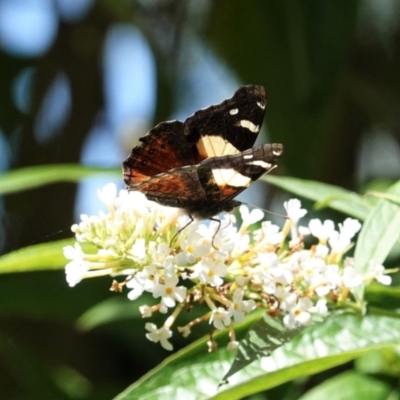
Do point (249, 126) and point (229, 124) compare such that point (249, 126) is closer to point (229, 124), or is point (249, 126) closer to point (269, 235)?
point (229, 124)

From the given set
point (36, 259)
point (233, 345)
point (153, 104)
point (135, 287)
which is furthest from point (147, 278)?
point (153, 104)

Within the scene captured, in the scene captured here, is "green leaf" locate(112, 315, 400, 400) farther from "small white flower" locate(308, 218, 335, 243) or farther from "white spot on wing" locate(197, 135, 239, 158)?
"white spot on wing" locate(197, 135, 239, 158)

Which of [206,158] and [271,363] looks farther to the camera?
[206,158]

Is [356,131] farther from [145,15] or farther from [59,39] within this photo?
[59,39]

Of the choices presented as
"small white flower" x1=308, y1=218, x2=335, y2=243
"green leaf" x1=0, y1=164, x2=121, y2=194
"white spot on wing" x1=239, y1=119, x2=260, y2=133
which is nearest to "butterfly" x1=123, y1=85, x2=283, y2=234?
"white spot on wing" x1=239, y1=119, x2=260, y2=133

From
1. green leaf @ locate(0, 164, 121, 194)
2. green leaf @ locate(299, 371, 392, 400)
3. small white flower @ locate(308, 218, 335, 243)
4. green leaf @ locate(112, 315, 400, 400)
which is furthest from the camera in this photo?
green leaf @ locate(0, 164, 121, 194)
